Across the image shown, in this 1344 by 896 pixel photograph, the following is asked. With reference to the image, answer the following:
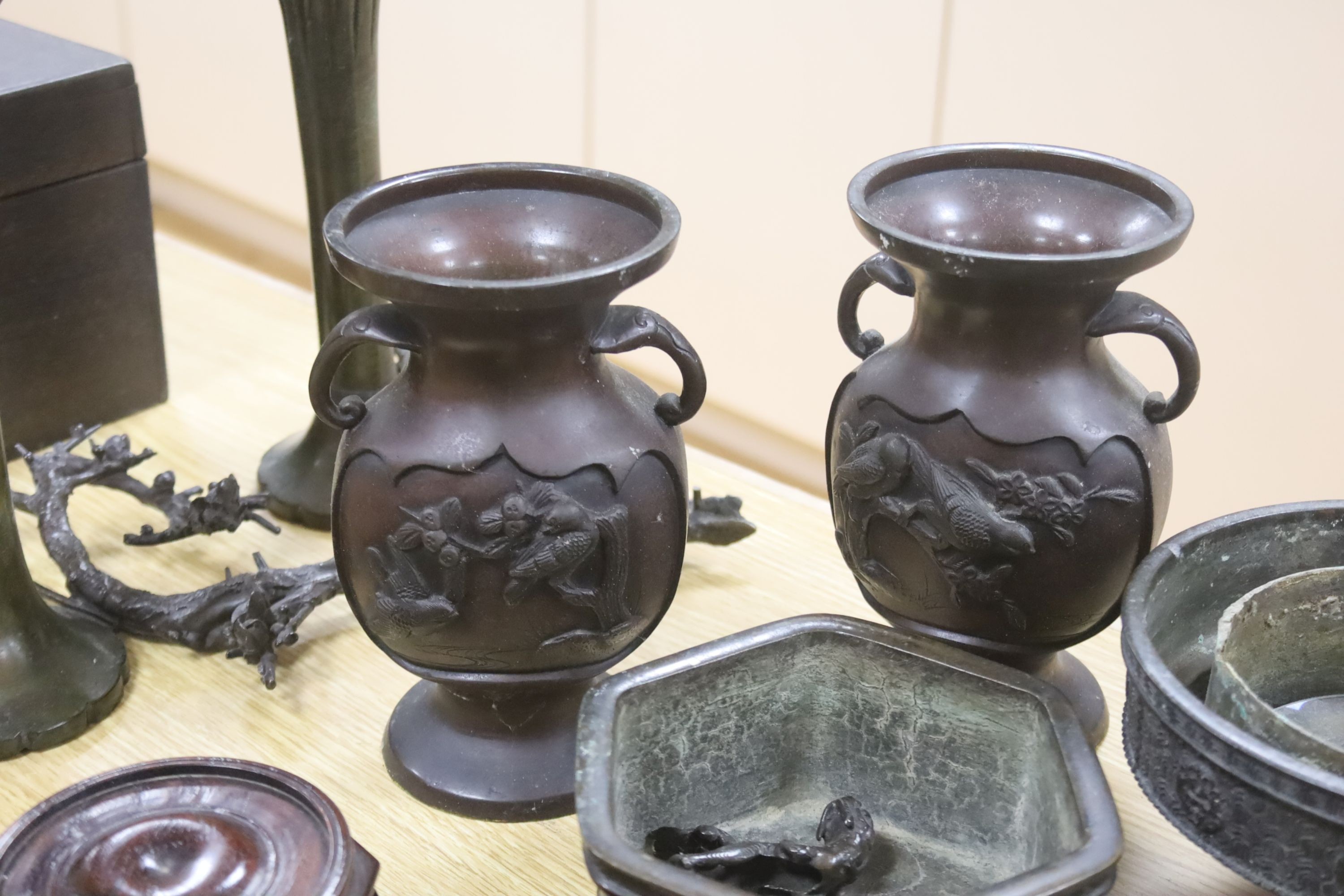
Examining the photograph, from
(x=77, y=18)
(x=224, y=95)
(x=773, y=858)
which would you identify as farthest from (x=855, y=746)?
(x=77, y=18)

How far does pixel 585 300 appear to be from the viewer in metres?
0.86

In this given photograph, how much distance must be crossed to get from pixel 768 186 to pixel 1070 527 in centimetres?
90

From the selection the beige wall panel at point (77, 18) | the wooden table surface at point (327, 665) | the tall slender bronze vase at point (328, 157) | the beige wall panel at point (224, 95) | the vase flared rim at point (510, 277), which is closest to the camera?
the vase flared rim at point (510, 277)

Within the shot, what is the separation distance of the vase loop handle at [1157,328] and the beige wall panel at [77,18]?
6.22 ft

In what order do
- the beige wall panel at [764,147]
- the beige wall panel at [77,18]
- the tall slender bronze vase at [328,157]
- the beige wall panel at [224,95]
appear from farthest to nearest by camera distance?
the beige wall panel at [77,18]
the beige wall panel at [224,95]
the beige wall panel at [764,147]
the tall slender bronze vase at [328,157]

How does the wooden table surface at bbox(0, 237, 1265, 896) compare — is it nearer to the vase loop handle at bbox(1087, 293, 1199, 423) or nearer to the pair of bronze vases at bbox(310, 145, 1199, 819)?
the pair of bronze vases at bbox(310, 145, 1199, 819)

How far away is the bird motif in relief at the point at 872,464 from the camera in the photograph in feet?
3.06

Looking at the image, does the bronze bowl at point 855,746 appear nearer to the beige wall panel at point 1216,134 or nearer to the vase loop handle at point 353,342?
the vase loop handle at point 353,342

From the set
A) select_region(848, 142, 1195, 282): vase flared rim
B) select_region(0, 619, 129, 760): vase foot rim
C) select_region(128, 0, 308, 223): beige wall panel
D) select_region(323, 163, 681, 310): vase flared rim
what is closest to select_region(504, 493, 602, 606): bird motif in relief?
select_region(323, 163, 681, 310): vase flared rim

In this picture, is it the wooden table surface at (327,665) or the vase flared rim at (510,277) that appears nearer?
the vase flared rim at (510,277)

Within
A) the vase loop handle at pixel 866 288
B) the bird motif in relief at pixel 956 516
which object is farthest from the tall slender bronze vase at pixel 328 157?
the bird motif in relief at pixel 956 516

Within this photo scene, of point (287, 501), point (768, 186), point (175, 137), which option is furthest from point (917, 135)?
point (175, 137)

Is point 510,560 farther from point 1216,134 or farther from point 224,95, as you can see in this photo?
point 224,95

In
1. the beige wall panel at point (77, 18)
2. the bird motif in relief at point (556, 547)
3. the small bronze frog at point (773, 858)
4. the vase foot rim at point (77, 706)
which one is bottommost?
the vase foot rim at point (77, 706)
